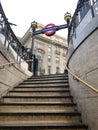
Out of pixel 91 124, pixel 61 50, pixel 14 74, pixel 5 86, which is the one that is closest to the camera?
pixel 91 124

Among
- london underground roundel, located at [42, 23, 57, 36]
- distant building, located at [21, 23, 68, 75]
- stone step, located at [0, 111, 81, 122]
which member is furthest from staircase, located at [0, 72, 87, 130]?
distant building, located at [21, 23, 68, 75]

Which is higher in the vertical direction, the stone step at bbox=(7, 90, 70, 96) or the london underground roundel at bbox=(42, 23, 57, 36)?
the london underground roundel at bbox=(42, 23, 57, 36)

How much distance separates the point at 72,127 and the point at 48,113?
0.59 m

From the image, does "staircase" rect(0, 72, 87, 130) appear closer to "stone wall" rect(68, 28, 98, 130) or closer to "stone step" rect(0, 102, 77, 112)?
"stone step" rect(0, 102, 77, 112)

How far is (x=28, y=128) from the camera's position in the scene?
8.23ft

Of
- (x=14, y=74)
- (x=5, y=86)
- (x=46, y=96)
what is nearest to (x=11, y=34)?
(x=14, y=74)

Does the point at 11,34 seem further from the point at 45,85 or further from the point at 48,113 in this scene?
the point at 48,113

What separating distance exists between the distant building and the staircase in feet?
79.9

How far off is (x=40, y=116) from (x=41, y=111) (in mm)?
236

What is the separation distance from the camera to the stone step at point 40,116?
2.88 m

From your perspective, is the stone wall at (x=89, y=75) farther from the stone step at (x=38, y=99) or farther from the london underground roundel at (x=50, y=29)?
the london underground roundel at (x=50, y=29)

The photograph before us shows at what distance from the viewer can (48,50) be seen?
32.4m

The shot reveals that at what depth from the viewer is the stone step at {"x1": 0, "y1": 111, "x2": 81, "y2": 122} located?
2.88m

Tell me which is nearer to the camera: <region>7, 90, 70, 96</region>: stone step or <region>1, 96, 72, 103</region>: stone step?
<region>1, 96, 72, 103</region>: stone step
